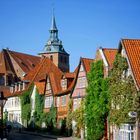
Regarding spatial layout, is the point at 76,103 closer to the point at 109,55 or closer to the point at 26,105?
the point at 109,55

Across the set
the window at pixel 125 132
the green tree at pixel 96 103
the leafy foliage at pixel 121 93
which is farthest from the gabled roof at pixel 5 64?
the leafy foliage at pixel 121 93

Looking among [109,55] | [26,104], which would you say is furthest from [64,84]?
[109,55]

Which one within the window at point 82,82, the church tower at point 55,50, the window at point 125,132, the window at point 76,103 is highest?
the church tower at point 55,50

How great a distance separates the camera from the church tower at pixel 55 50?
135 m

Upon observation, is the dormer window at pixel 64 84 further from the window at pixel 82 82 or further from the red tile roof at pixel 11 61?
the red tile roof at pixel 11 61

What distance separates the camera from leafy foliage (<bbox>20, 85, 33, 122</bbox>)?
67125mm

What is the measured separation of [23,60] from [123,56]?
73272 millimetres

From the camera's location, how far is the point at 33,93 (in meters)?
66.4

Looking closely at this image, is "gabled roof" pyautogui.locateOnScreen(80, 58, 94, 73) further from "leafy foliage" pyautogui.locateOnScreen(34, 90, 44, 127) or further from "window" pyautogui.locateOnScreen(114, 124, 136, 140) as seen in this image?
"leafy foliage" pyautogui.locateOnScreen(34, 90, 44, 127)

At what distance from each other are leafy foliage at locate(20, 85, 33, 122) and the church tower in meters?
65.6

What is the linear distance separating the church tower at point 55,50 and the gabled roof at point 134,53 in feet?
320

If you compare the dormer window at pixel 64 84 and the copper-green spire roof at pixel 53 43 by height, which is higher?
the copper-green spire roof at pixel 53 43

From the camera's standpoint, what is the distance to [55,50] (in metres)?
136

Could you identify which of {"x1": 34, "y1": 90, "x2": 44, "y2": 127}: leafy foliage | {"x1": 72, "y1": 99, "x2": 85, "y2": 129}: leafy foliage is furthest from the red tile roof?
{"x1": 72, "y1": 99, "x2": 85, "y2": 129}: leafy foliage
